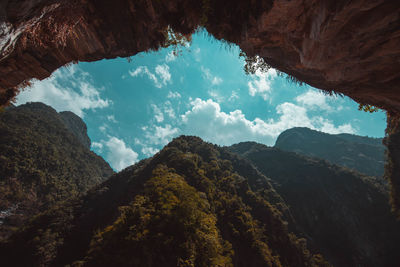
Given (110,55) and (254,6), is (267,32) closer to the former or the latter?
(254,6)

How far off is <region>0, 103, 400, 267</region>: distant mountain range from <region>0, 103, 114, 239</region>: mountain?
259 millimetres

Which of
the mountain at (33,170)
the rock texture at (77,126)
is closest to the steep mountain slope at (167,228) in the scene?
the mountain at (33,170)

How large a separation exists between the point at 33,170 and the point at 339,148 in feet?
503

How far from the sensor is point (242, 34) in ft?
19.8

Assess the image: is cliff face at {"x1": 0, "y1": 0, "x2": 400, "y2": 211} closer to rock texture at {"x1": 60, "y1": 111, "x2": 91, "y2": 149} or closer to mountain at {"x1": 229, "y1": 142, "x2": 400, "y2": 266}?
mountain at {"x1": 229, "y1": 142, "x2": 400, "y2": 266}

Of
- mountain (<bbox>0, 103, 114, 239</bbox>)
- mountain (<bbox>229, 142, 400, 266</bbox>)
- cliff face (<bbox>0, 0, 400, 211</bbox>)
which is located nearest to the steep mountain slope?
cliff face (<bbox>0, 0, 400, 211</bbox>)

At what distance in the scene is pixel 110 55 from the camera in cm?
707

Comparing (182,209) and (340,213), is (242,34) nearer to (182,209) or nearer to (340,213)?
(182,209)

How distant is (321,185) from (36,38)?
7341 centimetres

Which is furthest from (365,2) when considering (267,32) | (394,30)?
(267,32)

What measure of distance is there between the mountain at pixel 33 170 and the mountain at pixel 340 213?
63.3 m

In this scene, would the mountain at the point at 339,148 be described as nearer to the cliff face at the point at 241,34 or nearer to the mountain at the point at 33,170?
the cliff face at the point at 241,34

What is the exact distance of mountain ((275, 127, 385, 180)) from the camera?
3570 inches

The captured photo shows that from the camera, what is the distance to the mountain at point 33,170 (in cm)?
3531
